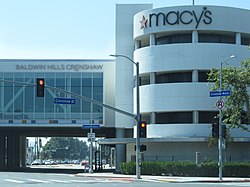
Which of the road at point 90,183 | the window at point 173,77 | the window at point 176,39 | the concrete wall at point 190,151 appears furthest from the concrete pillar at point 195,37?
the road at point 90,183

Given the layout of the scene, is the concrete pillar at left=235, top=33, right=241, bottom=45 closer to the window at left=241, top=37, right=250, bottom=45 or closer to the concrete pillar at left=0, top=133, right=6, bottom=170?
the window at left=241, top=37, right=250, bottom=45

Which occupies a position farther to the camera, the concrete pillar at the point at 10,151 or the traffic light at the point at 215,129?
the concrete pillar at the point at 10,151

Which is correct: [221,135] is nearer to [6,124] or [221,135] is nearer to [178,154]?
[178,154]

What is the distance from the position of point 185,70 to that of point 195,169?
10.8m

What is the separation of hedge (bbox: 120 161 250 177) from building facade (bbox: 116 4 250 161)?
325 centimetres

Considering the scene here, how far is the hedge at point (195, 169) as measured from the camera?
47.8 metres

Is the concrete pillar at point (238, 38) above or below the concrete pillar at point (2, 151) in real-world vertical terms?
above

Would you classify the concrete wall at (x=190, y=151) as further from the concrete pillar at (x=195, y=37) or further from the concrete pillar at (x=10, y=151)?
the concrete pillar at (x=10, y=151)

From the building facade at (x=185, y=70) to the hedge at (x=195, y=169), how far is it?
3251 mm

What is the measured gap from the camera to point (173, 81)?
56188 mm

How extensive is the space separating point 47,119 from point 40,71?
220 inches

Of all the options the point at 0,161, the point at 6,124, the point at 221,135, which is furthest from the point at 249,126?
the point at 0,161

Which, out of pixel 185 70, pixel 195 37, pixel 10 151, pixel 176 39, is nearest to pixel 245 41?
pixel 195 37

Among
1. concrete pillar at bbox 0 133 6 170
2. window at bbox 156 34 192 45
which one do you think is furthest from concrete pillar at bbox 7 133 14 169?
window at bbox 156 34 192 45
